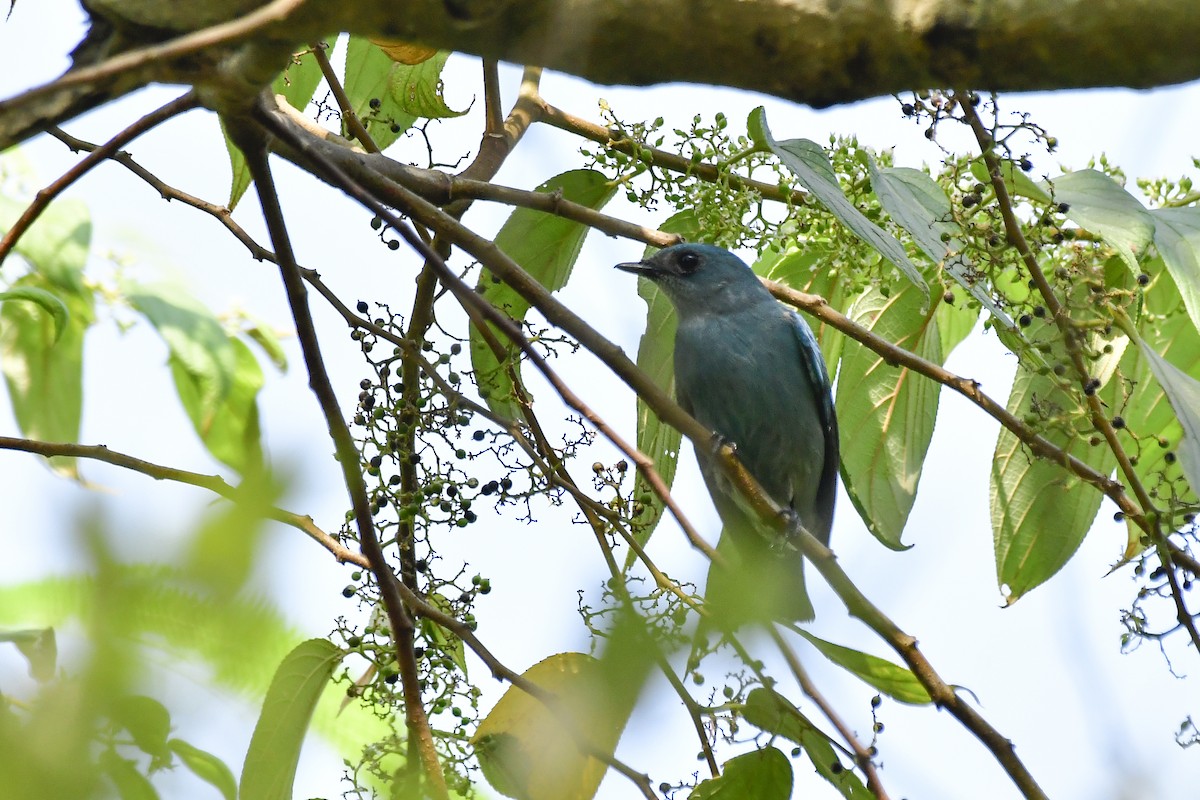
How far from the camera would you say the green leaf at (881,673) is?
2.63 m

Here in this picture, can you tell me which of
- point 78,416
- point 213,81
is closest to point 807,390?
point 78,416

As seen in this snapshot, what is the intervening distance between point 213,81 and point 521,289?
90 centimetres

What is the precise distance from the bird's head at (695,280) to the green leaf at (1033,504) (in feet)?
6.30

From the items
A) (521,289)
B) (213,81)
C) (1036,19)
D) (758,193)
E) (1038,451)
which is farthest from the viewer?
(758,193)

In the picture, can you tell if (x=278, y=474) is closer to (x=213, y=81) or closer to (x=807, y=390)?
(x=213, y=81)

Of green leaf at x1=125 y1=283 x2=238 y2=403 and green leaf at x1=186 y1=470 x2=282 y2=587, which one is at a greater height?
green leaf at x1=125 y1=283 x2=238 y2=403

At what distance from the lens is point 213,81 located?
178cm

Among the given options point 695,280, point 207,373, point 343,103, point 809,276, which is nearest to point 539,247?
point 343,103

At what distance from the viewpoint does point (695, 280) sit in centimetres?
551

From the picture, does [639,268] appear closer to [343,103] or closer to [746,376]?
[746,376]

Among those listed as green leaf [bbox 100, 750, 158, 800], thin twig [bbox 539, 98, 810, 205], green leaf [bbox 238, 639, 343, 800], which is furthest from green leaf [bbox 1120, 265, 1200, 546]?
green leaf [bbox 100, 750, 158, 800]

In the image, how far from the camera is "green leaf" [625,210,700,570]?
3.35 meters

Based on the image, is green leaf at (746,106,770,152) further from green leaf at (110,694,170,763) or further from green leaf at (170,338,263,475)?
green leaf at (110,694,170,763)

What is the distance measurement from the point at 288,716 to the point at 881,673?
1.43 m
